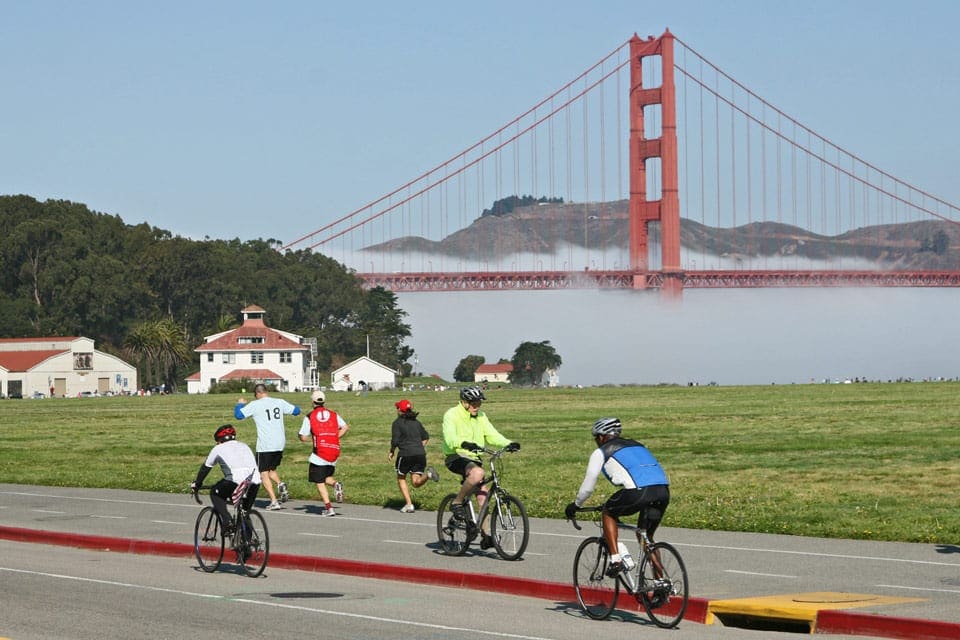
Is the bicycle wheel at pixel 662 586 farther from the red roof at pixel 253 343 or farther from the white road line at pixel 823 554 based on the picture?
the red roof at pixel 253 343

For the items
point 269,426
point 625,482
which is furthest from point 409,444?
point 625,482

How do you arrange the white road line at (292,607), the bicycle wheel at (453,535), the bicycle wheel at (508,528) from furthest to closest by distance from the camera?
the bicycle wheel at (453,535)
the bicycle wheel at (508,528)
the white road line at (292,607)

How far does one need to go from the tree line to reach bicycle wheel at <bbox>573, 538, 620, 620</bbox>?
155m

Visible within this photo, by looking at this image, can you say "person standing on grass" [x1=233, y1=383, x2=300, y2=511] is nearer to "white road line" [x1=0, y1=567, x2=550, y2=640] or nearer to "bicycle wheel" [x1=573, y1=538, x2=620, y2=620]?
"white road line" [x1=0, y1=567, x2=550, y2=640]

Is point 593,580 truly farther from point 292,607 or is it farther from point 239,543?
point 239,543

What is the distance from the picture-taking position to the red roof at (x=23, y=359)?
15212 centimetres

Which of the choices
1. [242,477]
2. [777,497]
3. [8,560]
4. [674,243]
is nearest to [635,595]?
[242,477]

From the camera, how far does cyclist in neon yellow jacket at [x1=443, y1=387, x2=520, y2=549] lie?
20.0 metres

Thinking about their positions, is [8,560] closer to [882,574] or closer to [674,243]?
[882,574]

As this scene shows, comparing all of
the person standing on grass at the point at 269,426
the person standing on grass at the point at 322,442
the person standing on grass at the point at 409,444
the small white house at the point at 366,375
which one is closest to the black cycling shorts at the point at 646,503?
the person standing on grass at the point at 409,444

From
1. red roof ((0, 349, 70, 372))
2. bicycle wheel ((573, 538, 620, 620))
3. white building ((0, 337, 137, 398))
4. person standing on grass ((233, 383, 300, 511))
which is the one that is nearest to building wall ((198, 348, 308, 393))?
white building ((0, 337, 137, 398))

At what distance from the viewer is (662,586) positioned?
14.5m

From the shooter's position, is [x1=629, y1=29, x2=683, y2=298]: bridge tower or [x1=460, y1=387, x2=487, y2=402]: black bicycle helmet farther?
[x1=629, y1=29, x2=683, y2=298]: bridge tower

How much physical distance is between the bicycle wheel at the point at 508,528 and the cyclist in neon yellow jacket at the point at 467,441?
0.16m
